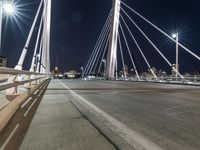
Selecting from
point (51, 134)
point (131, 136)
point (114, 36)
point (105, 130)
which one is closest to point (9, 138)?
point (51, 134)

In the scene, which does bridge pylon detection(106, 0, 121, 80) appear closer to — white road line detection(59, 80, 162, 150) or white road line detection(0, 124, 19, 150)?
white road line detection(59, 80, 162, 150)

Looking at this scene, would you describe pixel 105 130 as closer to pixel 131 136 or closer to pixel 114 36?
pixel 131 136

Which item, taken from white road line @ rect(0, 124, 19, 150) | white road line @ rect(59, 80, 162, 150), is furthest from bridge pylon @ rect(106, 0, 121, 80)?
white road line @ rect(0, 124, 19, 150)

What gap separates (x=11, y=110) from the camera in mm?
7023

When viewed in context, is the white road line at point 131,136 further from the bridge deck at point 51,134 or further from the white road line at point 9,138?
the white road line at point 9,138

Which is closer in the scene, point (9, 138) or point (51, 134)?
point (9, 138)

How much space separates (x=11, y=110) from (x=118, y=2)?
38.4 metres

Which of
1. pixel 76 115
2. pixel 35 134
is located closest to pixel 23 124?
pixel 35 134

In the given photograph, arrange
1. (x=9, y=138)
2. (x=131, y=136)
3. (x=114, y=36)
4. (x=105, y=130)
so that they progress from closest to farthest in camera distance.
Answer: (x=9, y=138) < (x=131, y=136) < (x=105, y=130) < (x=114, y=36)

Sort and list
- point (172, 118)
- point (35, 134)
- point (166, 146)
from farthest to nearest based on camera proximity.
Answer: point (172, 118)
point (35, 134)
point (166, 146)

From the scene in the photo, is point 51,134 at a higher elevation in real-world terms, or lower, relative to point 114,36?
lower

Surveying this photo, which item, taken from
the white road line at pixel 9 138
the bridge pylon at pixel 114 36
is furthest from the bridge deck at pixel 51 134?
the bridge pylon at pixel 114 36

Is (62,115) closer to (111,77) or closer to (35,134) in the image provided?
(35,134)

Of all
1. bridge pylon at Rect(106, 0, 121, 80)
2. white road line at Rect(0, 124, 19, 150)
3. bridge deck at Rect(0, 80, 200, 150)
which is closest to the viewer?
white road line at Rect(0, 124, 19, 150)
